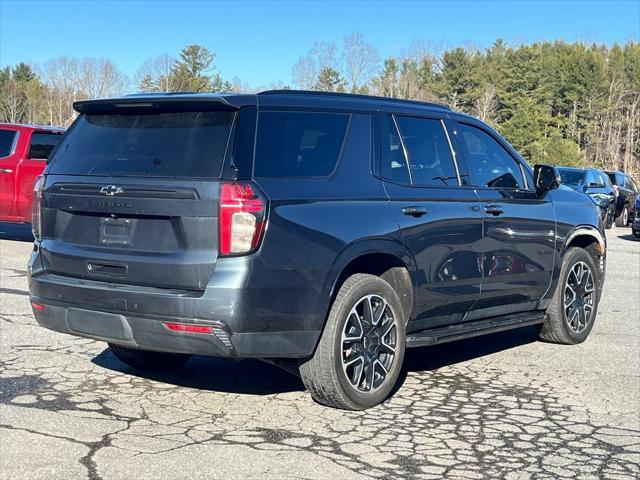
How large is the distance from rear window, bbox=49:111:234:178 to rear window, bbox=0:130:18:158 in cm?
→ 925

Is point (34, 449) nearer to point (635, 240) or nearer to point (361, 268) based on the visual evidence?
point (361, 268)

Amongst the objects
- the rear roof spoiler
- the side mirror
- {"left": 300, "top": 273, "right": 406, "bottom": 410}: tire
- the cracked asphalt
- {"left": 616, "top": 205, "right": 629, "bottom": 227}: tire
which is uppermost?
the rear roof spoiler

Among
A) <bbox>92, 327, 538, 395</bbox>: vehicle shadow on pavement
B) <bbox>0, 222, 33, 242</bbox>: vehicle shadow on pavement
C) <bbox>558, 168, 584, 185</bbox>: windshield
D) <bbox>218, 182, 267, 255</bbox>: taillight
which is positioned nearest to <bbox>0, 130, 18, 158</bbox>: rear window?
<bbox>0, 222, 33, 242</bbox>: vehicle shadow on pavement

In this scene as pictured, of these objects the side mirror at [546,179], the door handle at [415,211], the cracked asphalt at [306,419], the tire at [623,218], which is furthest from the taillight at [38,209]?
the tire at [623,218]

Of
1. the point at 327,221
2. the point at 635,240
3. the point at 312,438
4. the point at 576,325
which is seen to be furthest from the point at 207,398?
the point at 635,240

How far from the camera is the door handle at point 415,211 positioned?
545 centimetres

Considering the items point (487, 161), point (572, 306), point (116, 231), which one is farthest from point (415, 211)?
point (572, 306)

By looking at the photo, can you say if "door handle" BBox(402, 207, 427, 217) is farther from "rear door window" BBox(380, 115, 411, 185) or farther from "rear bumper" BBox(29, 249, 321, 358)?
"rear bumper" BBox(29, 249, 321, 358)

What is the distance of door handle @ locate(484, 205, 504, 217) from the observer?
20.3 feet

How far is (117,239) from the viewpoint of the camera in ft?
15.9

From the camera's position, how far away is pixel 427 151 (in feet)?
19.4

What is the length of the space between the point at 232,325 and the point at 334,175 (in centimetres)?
118

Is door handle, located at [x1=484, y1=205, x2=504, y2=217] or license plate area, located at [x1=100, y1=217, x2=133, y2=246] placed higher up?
door handle, located at [x1=484, y1=205, x2=504, y2=217]

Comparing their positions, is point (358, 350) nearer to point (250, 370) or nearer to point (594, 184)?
point (250, 370)
